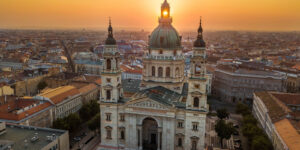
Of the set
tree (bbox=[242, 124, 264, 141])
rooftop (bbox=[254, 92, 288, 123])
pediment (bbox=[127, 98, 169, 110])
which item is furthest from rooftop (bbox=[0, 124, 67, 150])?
rooftop (bbox=[254, 92, 288, 123])

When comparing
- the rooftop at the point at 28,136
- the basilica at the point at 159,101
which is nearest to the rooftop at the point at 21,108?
the rooftop at the point at 28,136

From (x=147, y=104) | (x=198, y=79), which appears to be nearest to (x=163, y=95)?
(x=147, y=104)

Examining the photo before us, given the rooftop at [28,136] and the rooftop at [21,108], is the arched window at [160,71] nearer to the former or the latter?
the rooftop at [28,136]

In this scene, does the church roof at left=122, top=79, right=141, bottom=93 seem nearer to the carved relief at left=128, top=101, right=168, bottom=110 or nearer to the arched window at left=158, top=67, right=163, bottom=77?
the arched window at left=158, top=67, right=163, bottom=77

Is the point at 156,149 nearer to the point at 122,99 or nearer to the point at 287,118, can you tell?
the point at 122,99

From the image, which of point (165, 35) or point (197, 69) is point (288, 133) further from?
point (165, 35)

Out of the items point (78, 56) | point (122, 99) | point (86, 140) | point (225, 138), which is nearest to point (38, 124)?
point (86, 140)
